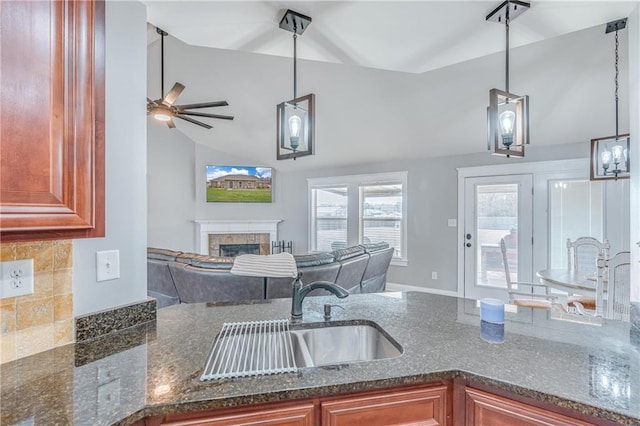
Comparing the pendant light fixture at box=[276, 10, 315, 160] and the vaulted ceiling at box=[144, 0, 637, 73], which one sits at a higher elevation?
the vaulted ceiling at box=[144, 0, 637, 73]

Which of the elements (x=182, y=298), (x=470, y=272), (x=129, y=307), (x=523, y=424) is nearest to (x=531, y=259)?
(x=470, y=272)

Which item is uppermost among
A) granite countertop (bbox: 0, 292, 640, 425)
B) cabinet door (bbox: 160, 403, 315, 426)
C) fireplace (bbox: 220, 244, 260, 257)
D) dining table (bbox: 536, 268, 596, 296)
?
granite countertop (bbox: 0, 292, 640, 425)

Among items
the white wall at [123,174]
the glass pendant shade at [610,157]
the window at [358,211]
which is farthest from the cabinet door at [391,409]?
the window at [358,211]

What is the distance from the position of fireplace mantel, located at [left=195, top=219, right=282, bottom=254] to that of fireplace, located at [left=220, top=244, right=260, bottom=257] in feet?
0.91

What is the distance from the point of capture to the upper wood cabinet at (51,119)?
70 cm

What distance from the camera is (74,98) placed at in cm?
81

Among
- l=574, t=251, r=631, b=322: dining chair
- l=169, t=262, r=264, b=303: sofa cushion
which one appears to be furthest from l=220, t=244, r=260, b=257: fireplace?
l=574, t=251, r=631, b=322: dining chair

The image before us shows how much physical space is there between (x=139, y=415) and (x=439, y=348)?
95 centimetres

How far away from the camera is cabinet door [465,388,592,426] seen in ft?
2.87

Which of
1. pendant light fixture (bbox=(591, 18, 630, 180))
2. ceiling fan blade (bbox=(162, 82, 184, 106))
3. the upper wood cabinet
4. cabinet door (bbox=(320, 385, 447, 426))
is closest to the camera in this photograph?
the upper wood cabinet

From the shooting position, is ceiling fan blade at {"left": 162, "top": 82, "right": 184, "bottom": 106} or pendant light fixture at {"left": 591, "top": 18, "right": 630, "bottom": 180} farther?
ceiling fan blade at {"left": 162, "top": 82, "right": 184, "bottom": 106}

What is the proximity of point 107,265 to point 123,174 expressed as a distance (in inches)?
15.0

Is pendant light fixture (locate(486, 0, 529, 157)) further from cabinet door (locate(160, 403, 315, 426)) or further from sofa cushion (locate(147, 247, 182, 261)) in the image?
sofa cushion (locate(147, 247, 182, 261))

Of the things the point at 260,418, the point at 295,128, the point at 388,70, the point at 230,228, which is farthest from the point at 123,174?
the point at 230,228
